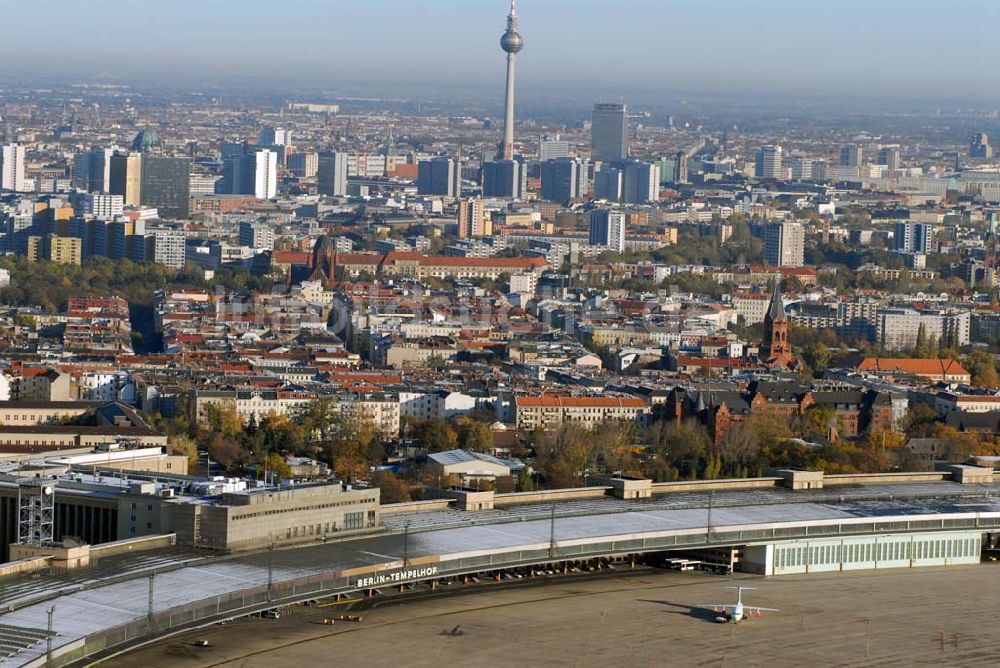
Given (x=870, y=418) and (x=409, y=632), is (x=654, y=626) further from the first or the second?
(x=870, y=418)

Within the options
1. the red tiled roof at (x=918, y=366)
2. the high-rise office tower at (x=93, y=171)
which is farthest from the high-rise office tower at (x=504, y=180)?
the red tiled roof at (x=918, y=366)

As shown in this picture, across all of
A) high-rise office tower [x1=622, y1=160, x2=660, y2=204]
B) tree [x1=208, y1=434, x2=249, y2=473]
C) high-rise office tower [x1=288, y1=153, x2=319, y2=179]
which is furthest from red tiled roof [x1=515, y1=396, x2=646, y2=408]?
high-rise office tower [x1=288, y1=153, x2=319, y2=179]

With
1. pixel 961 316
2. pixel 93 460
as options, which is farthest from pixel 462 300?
pixel 93 460

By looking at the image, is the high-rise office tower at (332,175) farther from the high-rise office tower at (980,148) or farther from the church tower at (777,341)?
the church tower at (777,341)

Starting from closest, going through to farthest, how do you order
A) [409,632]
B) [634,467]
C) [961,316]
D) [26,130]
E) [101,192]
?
[409,632]
[634,467]
[961,316]
[101,192]
[26,130]

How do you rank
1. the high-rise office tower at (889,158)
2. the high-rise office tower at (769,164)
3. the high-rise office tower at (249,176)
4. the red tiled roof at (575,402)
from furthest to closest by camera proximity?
the high-rise office tower at (889,158)
the high-rise office tower at (769,164)
the high-rise office tower at (249,176)
the red tiled roof at (575,402)
